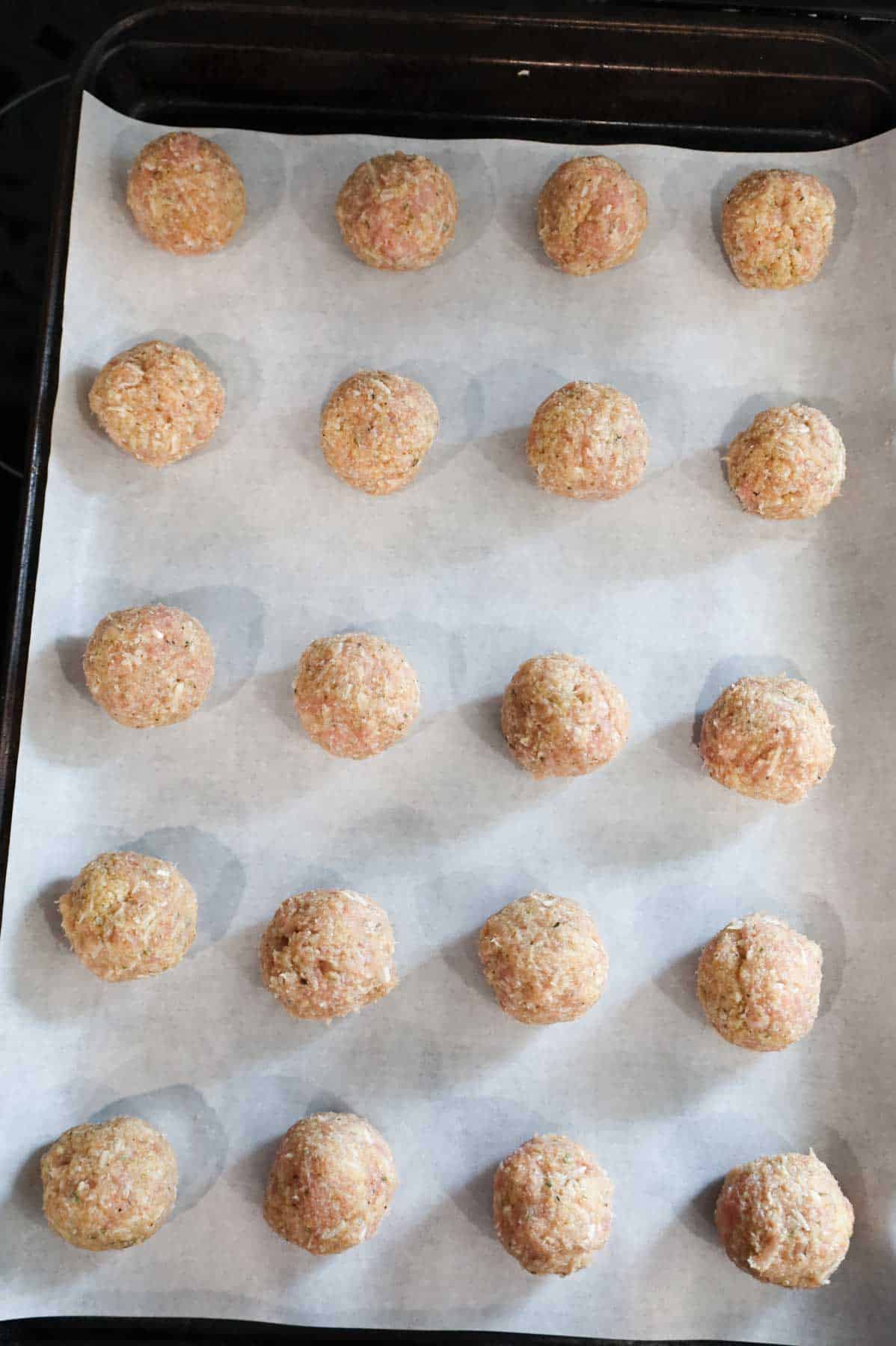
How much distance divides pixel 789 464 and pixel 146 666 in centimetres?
110

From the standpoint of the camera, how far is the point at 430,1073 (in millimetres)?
1805

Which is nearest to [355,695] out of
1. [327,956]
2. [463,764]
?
[463,764]

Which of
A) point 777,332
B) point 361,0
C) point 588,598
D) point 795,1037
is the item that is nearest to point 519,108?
point 361,0

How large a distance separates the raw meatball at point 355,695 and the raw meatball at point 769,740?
0.51m

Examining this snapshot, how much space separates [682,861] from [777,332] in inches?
37.3

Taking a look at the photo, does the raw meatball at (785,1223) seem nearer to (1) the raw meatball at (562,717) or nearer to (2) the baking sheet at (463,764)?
(2) the baking sheet at (463,764)

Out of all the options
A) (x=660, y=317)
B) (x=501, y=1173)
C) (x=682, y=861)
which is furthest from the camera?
(x=660, y=317)

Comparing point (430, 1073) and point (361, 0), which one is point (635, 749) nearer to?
point (430, 1073)

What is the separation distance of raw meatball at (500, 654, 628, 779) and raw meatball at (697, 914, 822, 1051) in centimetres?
36

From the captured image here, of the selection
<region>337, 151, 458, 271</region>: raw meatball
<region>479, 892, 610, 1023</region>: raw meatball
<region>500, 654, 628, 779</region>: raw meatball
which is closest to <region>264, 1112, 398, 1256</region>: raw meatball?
<region>479, 892, 610, 1023</region>: raw meatball

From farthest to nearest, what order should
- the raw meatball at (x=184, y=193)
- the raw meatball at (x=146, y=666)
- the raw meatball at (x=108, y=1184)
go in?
the raw meatball at (x=184, y=193) → the raw meatball at (x=146, y=666) → the raw meatball at (x=108, y=1184)

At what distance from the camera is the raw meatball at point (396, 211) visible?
6.24ft

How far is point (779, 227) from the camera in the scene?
6.31ft

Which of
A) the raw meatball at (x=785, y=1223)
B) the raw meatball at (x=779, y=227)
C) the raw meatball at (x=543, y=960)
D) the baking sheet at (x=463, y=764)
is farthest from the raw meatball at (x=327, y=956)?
the raw meatball at (x=779, y=227)
